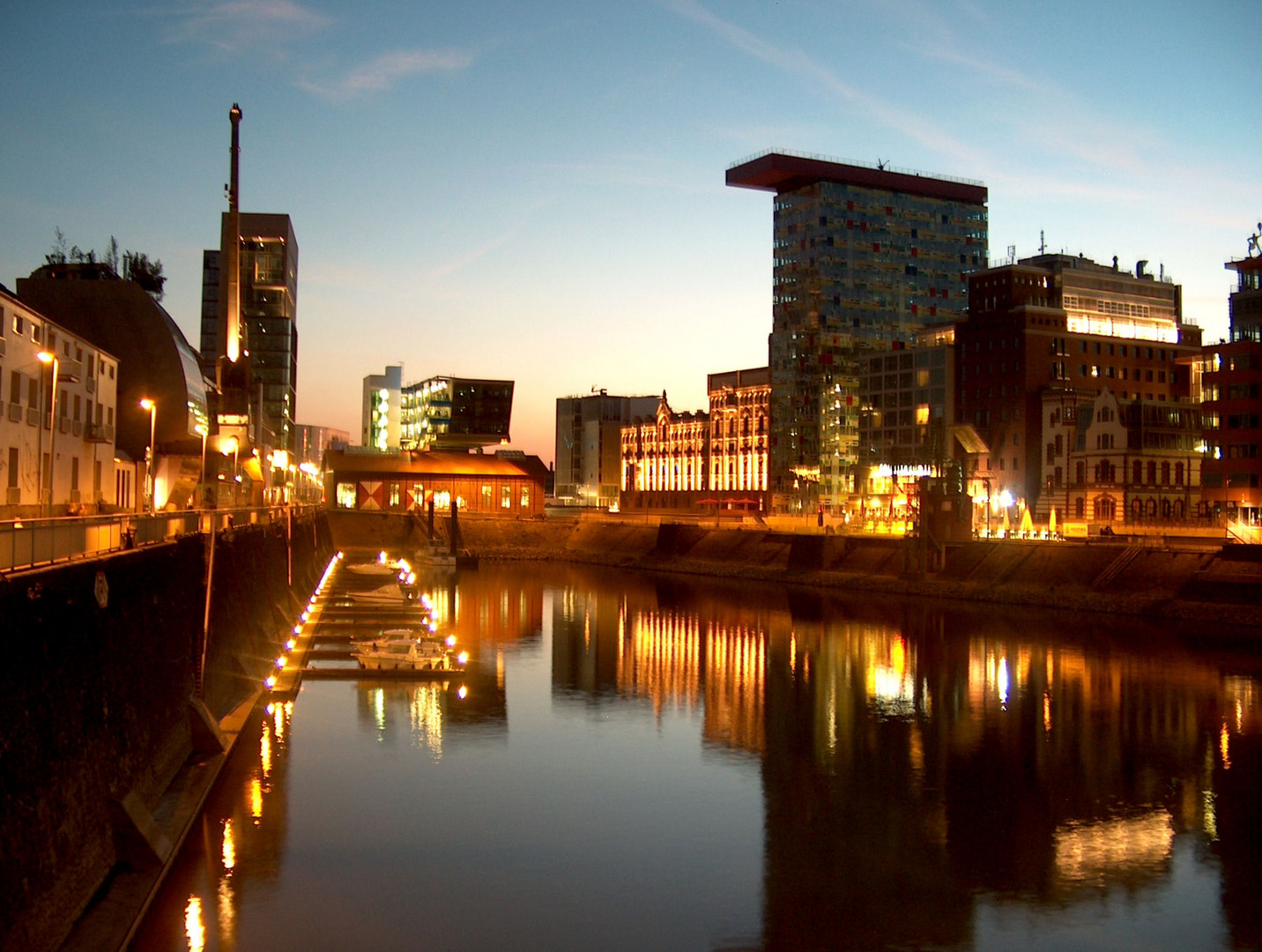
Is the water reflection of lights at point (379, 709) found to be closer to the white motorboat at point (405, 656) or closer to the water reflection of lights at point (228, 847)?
the white motorboat at point (405, 656)

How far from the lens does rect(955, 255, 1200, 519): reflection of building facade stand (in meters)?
114

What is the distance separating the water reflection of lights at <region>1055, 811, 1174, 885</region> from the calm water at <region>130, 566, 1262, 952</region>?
96 millimetres

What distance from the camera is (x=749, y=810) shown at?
28.8 metres

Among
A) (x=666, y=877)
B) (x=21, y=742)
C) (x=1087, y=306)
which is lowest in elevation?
A: (x=666, y=877)

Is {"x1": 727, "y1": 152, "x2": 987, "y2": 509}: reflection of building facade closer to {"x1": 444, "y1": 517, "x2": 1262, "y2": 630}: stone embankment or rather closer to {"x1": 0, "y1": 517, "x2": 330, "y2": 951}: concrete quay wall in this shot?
{"x1": 444, "y1": 517, "x2": 1262, "y2": 630}: stone embankment

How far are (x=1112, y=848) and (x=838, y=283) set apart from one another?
5739 inches

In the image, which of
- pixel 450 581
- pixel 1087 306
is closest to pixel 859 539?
pixel 450 581

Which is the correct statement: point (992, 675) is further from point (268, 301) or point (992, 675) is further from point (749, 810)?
point (268, 301)

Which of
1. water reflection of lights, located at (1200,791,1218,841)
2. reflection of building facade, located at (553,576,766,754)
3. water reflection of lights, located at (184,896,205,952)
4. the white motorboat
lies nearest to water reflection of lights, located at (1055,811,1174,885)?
water reflection of lights, located at (1200,791,1218,841)

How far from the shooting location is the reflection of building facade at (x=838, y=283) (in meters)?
155

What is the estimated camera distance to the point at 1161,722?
130 ft

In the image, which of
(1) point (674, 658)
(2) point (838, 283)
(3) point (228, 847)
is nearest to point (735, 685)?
(1) point (674, 658)

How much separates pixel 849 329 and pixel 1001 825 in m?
143

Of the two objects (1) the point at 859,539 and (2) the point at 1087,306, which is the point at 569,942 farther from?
(2) the point at 1087,306
